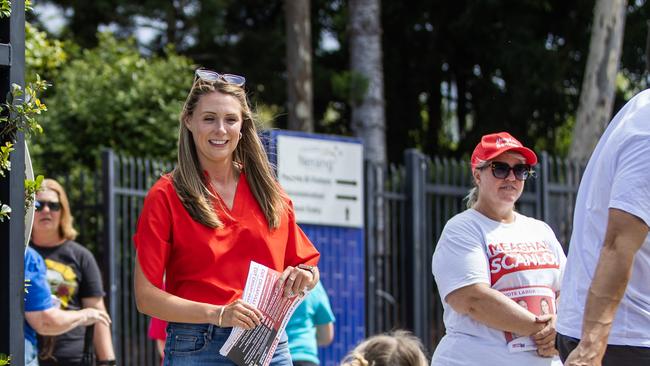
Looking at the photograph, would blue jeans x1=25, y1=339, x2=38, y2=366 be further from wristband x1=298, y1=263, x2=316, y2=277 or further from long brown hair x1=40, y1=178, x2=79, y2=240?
→ wristband x1=298, y1=263, x2=316, y2=277

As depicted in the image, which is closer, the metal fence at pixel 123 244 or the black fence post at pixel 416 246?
the metal fence at pixel 123 244

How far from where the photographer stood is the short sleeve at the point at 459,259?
14.8 ft

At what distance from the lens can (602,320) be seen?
305 cm

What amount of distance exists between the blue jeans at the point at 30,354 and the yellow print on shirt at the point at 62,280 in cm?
55

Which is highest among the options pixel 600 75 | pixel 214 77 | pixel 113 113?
pixel 600 75

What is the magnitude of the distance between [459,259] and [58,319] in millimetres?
2234

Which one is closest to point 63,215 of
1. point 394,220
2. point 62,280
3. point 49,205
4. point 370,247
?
point 49,205

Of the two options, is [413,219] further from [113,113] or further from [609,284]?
[609,284]

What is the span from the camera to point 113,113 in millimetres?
12273

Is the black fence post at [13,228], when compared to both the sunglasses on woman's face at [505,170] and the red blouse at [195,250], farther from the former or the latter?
the sunglasses on woman's face at [505,170]

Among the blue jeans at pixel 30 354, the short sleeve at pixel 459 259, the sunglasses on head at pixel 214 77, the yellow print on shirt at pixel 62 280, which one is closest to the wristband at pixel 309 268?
the sunglasses on head at pixel 214 77

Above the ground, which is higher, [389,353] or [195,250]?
[195,250]

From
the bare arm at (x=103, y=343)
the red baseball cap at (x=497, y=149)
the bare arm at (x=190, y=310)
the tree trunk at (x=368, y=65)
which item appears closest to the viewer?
the bare arm at (x=190, y=310)

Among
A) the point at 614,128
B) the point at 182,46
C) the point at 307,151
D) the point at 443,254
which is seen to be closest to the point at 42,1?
the point at 182,46
